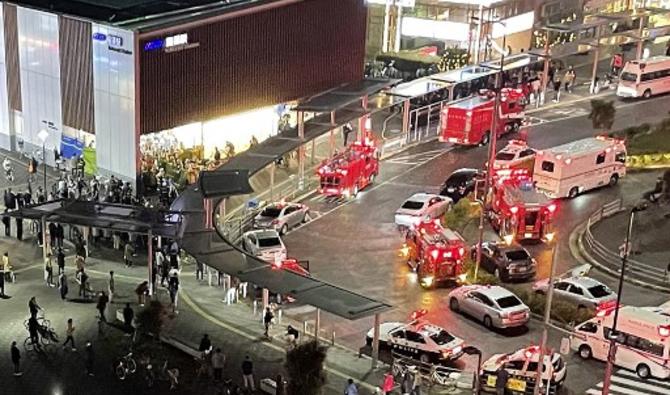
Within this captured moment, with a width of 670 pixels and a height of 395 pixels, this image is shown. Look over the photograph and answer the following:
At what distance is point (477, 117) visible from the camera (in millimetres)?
63438

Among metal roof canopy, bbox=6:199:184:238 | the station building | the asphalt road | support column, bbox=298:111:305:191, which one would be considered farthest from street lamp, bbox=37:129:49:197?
the asphalt road

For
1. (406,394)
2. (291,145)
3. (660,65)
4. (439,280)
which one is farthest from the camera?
(660,65)

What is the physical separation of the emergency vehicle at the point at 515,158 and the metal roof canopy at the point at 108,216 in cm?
2000

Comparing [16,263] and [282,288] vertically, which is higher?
[282,288]

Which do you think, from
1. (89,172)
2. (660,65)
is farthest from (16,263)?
(660,65)

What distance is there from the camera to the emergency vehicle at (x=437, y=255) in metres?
46.1

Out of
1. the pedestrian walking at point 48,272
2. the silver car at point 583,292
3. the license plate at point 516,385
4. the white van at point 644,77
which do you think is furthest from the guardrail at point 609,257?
the pedestrian walking at point 48,272

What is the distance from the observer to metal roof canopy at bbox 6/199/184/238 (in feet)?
145

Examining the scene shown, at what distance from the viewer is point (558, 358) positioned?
3756 cm

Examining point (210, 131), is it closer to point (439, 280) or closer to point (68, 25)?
point (68, 25)

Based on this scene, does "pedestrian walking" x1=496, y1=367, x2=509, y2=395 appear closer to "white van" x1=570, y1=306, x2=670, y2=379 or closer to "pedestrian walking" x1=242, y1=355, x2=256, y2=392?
"white van" x1=570, y1=306, x2=670, y2=379

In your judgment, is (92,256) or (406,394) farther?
(92,256)

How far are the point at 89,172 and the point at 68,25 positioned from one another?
25.7 ft

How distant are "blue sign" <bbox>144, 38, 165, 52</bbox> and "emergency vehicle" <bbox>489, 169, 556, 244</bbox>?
18.3 m
